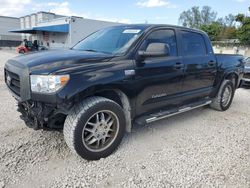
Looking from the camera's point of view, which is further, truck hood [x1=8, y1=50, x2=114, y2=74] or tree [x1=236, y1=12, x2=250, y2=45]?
tree [x1=236, y1=12, x2=250, y2=45]

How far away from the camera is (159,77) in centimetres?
371

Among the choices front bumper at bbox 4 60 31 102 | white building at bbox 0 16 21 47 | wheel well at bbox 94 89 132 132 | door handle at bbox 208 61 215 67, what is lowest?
white building at bbox 0 16 21 47

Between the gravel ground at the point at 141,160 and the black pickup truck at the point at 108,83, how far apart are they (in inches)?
12.0

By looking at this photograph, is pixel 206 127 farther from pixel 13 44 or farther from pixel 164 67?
pixel 13 44

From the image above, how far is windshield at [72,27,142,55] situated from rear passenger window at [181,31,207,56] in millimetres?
1072

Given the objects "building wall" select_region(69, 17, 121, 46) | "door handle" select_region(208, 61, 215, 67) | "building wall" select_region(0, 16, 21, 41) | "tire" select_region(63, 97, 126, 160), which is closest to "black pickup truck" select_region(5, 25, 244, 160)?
"tire" select_region(63, 97, 126, 160)

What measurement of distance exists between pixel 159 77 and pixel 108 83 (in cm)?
100

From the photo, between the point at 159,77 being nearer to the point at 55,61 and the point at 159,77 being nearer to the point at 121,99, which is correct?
the point at 121,99

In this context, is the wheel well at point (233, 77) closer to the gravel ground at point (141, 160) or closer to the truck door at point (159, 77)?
the gravel ground at point (141, 160)

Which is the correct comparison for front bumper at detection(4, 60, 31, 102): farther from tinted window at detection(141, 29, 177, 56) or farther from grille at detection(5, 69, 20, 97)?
tinted window at detection(141, 29, 177, 56)

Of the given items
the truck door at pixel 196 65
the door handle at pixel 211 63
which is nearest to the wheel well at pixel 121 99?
the truck door at pixel 196 65

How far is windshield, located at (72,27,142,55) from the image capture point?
3.55 m

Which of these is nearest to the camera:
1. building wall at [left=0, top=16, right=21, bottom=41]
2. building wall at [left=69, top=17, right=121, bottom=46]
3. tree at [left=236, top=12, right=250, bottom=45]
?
building wall at [left=69, top=17, right=121, bottom=46]

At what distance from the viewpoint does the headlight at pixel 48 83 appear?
2725mm
